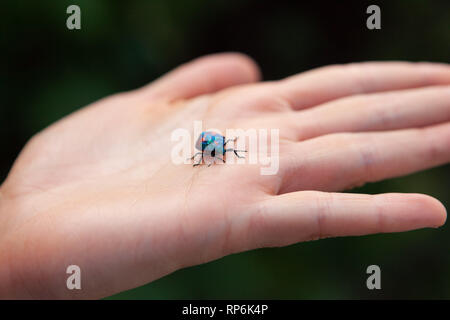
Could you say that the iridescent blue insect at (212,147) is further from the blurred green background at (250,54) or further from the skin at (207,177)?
the blurred green background at (250,54)

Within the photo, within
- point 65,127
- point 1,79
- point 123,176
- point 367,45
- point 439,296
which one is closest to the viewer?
point 123,176

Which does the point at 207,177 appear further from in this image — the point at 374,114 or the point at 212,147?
the point at 374,114

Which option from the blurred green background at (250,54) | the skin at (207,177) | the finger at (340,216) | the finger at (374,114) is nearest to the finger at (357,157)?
the skin at (207,177)

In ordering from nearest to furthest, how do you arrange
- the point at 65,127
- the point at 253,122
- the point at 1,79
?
the point at 253,122, the point at 65,127, the point at 1,79

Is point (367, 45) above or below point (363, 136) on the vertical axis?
above

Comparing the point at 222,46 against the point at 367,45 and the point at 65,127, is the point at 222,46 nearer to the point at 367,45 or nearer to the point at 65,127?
the point at 367,45

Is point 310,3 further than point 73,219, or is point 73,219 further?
point 310,3

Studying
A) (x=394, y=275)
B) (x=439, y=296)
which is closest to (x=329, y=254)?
(x=394, y=275)

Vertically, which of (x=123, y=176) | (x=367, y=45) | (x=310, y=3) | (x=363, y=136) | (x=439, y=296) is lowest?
(x=439, y=296)
